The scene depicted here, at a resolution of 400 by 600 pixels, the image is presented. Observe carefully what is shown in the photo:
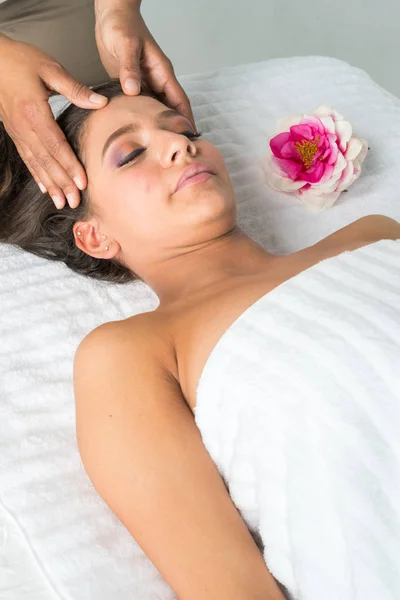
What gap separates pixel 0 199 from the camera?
6.04ft

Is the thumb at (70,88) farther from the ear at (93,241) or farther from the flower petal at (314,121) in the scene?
the flower petal at (314,121)

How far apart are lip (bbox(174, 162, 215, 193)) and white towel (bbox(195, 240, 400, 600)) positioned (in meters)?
0.32

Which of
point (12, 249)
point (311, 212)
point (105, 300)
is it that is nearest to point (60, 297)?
point (105, 300)

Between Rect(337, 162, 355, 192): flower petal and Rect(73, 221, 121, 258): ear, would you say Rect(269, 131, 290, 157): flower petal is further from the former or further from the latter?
Rect(73, 221, 121, 258): ear

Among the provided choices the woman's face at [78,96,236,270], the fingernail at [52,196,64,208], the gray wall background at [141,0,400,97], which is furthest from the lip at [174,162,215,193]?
the gray wall background at [141,0,400,97]

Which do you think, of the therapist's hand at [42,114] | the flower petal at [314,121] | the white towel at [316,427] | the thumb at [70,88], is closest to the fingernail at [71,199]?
the therapist's hand at [42,114]

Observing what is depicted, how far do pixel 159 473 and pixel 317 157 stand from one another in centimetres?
94

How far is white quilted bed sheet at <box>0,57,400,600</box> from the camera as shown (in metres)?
1.21

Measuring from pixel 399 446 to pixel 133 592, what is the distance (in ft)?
1.47

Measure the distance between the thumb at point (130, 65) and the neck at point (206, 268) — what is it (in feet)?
1.18

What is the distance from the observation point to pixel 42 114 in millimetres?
1559

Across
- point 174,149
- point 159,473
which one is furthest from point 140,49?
point 159,473

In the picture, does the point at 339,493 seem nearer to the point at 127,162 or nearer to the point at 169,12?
the point at 127,162

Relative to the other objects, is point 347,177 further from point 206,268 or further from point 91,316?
point 91,316
